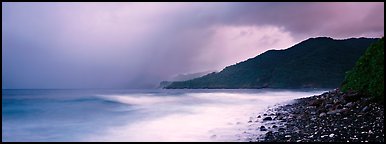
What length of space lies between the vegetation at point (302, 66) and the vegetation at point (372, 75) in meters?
77.1

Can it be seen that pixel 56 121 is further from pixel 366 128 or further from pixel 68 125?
pixel 366 128

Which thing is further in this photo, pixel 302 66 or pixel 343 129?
pixel 302 66

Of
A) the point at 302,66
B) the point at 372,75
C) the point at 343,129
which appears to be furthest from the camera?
the point at 302,66

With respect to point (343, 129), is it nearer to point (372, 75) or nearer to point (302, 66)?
point (372, 75)

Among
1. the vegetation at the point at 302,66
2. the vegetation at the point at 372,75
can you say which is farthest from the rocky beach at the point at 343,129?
the vegetation at the point at 302,66

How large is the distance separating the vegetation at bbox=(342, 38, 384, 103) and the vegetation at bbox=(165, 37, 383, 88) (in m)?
77.1

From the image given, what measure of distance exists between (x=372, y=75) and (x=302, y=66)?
99.4 metres

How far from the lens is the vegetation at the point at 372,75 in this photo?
35.6ft

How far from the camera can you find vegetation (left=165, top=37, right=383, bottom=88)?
98.8 metres

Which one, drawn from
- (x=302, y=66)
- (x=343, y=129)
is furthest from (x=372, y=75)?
(x=302, y=66)

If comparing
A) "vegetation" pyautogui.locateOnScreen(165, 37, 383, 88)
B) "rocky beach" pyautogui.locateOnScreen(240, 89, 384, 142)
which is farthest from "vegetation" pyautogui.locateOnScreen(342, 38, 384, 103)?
"vegetation" pyautogui.locateOnScreen(165, 37, 383, 88)

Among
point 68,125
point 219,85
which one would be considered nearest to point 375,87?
point 68,125

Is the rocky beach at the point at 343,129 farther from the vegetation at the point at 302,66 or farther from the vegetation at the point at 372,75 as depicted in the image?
the vegetation at the point at 302,66

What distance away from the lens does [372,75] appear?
12211 mm
